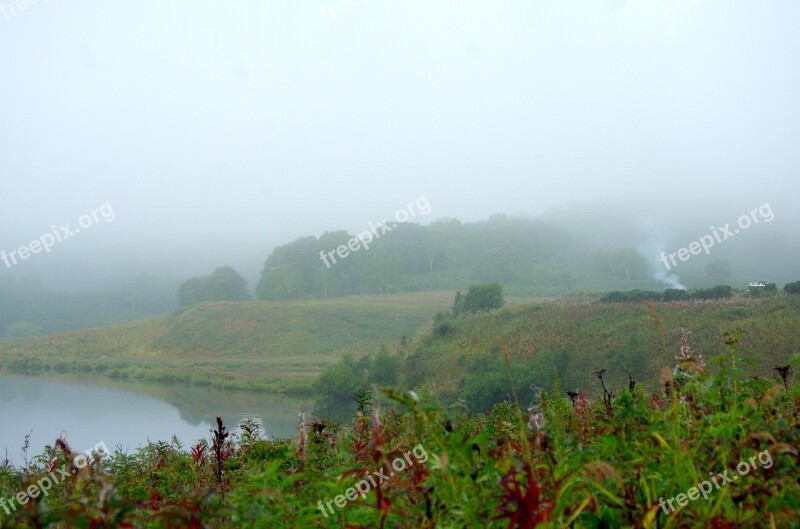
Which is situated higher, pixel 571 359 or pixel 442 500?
pixel 442 500

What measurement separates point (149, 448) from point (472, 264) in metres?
125

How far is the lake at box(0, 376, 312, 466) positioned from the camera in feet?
74.4

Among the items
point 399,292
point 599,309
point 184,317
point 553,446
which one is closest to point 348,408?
point 599,309

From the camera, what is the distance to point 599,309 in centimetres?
4019

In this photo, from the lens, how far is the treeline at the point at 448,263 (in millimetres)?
106750

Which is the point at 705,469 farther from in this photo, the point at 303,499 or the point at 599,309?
the point at 599,309

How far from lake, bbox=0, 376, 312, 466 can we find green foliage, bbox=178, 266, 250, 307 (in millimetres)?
65899

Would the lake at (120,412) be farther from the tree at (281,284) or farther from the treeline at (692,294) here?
the tree at (281,284)

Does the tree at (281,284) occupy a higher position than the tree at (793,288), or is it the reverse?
the tree at (281,284)

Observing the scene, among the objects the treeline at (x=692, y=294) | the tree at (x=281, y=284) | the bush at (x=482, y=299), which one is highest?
the tree at (x=281, y=284)

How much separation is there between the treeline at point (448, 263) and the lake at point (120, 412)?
155 feet

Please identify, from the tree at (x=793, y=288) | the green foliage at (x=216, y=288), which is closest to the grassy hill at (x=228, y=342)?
the green foliage at (x=216, y=288)

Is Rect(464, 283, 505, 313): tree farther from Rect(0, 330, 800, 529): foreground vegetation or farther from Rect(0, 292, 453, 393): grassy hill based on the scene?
Rect(0, 330, 800, 529): foreground vegetation

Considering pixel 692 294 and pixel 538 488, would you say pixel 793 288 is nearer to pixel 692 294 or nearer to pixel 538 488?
pixel 692 294
